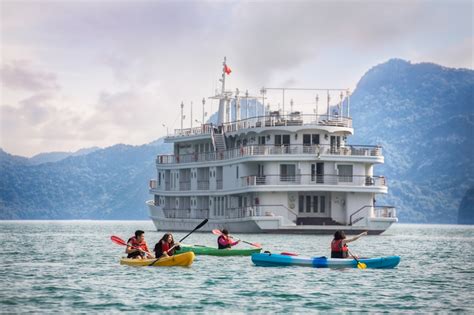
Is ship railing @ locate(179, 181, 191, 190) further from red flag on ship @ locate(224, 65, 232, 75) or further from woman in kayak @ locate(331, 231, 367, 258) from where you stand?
woman in kayak @ locate(331, 231, 367, 258)

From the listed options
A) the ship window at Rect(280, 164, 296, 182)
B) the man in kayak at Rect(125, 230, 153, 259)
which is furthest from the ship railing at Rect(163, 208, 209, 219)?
the man in kayak at Rect(125, 230, 153, 259)

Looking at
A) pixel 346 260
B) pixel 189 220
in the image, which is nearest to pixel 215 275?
pixel 346 260

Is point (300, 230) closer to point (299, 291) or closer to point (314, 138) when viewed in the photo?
point (314, 138)

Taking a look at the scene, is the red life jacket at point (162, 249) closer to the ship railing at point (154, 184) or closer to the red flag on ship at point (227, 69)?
the red flag on ship at point (227, 69)

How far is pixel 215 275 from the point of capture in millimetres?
38844

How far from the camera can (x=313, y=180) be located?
7444cm

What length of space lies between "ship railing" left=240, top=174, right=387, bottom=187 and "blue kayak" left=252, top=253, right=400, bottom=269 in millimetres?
31895

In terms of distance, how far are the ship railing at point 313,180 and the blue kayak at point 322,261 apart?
31895mm

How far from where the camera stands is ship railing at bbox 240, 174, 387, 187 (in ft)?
243

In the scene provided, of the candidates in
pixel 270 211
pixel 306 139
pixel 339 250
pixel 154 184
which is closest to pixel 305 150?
pixel 306 139

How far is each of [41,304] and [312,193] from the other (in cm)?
4733

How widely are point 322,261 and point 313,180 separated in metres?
34.1

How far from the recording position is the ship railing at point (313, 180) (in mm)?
74125

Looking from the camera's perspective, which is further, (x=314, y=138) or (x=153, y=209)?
(x=153, y=209)
